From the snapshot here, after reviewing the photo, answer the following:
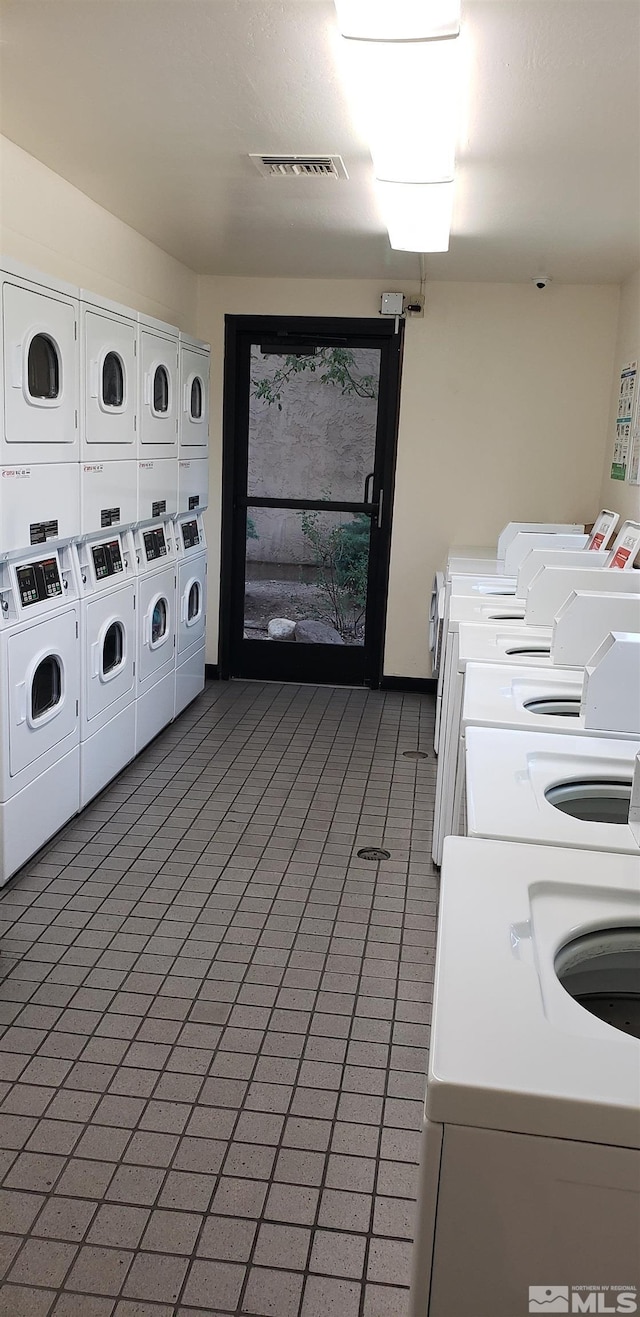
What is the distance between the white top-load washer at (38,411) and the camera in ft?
10.6

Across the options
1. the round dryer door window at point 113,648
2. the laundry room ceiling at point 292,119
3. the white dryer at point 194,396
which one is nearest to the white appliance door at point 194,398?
the white dryer at point 194,396

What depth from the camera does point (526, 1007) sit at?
1267 millimetres

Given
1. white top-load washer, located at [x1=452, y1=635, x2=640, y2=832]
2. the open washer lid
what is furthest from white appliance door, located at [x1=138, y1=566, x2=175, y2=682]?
the open washer lid

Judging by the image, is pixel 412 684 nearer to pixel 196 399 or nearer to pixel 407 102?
pixel 196 399

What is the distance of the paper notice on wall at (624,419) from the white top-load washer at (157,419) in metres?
2.47

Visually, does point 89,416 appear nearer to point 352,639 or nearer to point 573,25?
point 573,25

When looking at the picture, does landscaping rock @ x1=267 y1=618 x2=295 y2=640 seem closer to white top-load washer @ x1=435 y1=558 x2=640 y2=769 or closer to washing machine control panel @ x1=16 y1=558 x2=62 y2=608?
white top-load washer @ x1=435 y1=558 x2=640 y2=769

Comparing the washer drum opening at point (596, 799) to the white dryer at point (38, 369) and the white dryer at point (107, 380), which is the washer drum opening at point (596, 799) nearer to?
the white dryer at point (38, 369)

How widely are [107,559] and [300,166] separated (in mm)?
1791

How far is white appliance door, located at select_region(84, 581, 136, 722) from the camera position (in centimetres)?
416

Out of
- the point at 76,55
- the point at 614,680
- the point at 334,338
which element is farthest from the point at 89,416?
the point at 334,338

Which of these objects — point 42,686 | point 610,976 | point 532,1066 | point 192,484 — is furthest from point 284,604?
point 532,1066

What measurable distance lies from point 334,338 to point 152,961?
180 inches

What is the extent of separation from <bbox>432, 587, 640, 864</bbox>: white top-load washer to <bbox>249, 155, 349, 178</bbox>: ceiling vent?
1.78m
